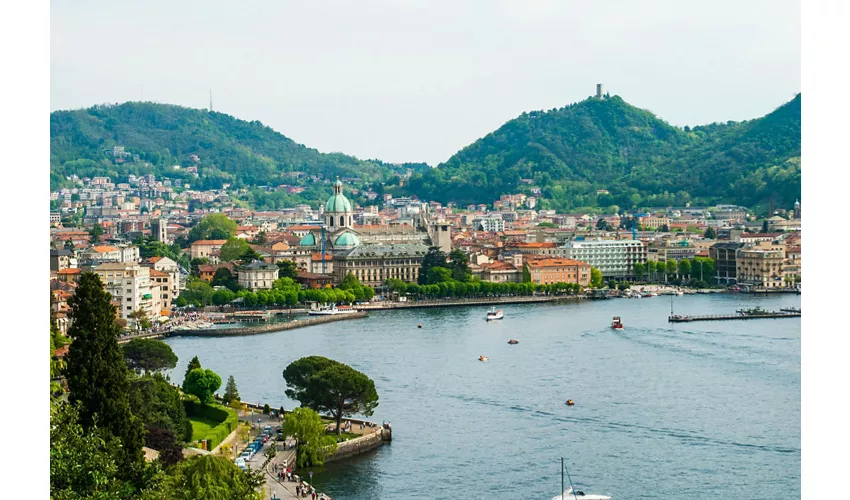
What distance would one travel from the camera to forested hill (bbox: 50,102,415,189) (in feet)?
169

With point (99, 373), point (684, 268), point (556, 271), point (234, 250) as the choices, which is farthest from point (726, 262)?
point (99, 373)

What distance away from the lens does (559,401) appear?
8.14 meters

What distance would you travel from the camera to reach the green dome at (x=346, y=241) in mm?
21305

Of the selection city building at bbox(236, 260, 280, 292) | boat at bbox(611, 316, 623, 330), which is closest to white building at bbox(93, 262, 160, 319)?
city building at bbox(236, 260, 280, 292)

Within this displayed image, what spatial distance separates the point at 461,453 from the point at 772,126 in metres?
31.8

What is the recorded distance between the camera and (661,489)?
5617 mm

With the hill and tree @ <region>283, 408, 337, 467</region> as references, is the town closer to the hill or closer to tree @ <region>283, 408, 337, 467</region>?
tree @ <region>283, 408, 337, 467</region>

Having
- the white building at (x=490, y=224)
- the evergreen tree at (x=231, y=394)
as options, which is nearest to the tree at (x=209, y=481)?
the evergreen tree at (x=231, y=394)

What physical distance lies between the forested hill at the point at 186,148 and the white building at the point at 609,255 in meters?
30.2

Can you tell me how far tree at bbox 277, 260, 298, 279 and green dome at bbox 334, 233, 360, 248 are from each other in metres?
1.94

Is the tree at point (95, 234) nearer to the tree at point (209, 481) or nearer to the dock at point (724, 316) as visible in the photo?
the dock at point (724, 316)

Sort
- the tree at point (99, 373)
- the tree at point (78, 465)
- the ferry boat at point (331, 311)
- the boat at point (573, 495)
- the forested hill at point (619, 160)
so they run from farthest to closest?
the forested hill at point (619, 160) → the ferry boat at point (331, 311) → the boat at point (573, 495) → the tree at point (99, 373) → the tree at point (78, 465)

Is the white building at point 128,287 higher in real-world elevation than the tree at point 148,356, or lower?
higher
